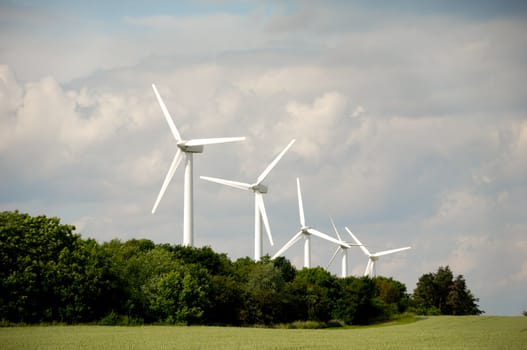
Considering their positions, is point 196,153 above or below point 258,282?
above

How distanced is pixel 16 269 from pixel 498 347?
52998 mm

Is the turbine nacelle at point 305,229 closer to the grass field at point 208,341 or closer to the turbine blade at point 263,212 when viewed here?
the turbine blade at point 263,212

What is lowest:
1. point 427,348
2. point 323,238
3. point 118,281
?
point 427,348

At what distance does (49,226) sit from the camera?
98.6m

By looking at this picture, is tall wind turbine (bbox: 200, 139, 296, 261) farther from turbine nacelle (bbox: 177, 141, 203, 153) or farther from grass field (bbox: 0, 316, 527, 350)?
grass field (bbox: 0, 316, 527, 350)

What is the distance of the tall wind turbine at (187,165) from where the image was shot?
118 m

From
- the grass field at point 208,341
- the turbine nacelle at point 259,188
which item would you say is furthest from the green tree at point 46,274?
the turbine nacelle at point 259,188

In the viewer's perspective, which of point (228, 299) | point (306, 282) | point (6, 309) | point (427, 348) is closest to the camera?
point (427, 348)

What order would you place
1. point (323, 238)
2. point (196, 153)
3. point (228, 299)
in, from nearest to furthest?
1. point (228, 299)
2. point (196, 153)
3. point (323, 238)

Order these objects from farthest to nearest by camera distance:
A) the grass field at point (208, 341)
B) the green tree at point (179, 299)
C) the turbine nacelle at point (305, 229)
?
the turbine nacelle at point (305, 229) < the green tree at point (179, 299) < the grass field at point (208, 341)

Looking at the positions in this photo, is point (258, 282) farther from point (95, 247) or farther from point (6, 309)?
point (6, 309)

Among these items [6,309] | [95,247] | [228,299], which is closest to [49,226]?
[95,247]

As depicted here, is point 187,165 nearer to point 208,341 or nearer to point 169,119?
point 169,119

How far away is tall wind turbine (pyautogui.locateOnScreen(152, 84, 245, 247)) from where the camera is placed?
11831 centimetres
